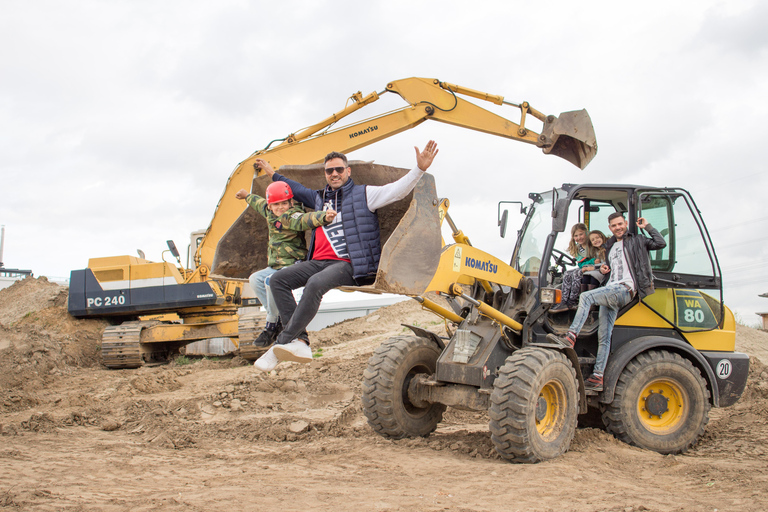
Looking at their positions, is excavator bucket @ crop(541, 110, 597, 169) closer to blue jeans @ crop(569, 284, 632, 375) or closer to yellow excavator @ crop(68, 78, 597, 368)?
yellow excavator @ crop(68, 78, 597, 368)

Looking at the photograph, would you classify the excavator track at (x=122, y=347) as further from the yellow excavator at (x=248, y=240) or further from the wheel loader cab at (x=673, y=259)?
the wheel loader cab at (x=673, y=259)

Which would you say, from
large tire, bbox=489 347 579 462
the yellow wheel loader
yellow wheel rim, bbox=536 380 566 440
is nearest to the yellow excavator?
the yellow wheel loader

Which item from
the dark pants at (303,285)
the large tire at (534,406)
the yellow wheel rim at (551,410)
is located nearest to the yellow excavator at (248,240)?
the dark pants at (303,285)

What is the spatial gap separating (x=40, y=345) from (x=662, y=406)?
12.2 meters

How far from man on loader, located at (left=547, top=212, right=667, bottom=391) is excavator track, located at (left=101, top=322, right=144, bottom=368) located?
9705 millimetres

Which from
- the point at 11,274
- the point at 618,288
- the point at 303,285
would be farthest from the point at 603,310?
the point at 11,274

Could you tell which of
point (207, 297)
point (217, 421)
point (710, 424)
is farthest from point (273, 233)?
point (207, 297)

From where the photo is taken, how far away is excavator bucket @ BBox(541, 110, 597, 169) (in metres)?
8.73

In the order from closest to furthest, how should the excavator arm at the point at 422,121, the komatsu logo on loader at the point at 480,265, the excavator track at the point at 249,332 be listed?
the komatsu logo on loader at the point at 480,265, the excavator arm at the point at 422,121, the excavator track at the point at 249,332

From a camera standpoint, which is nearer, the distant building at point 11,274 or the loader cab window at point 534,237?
the loader cab window at point 534,237

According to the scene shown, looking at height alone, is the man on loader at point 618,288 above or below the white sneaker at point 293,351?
above

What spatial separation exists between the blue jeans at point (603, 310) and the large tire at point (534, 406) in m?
0.49

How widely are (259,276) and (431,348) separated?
2363 millimetres

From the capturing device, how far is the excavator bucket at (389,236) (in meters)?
4.38
